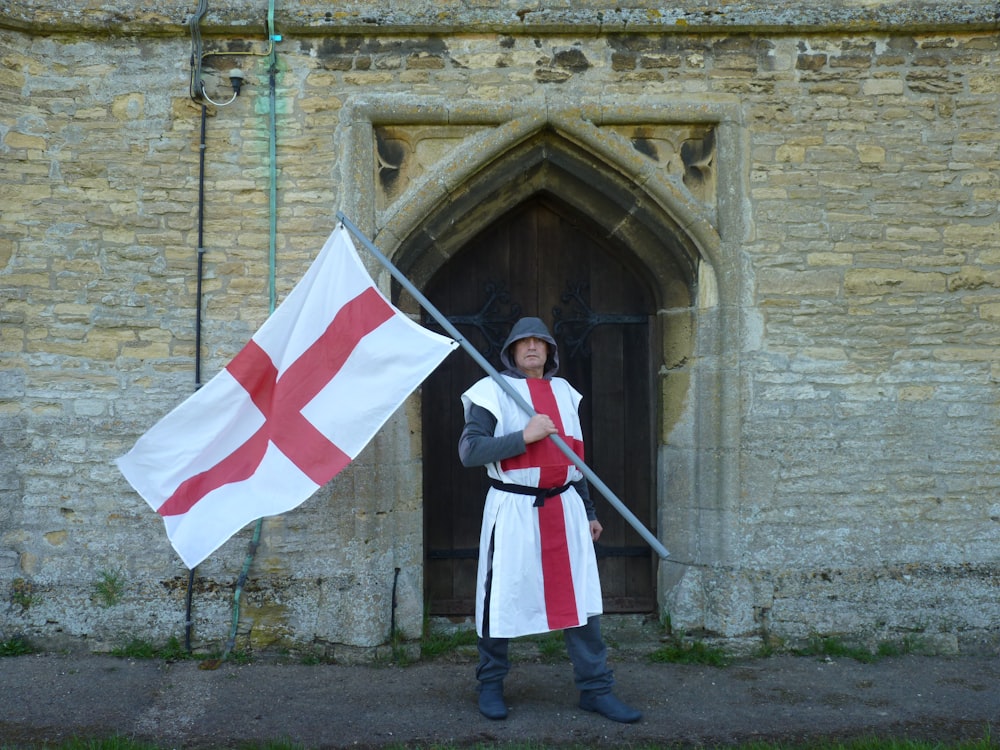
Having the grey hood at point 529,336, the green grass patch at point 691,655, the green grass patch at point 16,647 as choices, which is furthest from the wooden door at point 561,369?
the green grass patch at point 16,647

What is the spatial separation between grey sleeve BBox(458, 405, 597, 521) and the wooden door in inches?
56.8

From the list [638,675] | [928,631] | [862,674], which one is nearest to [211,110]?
[638,675]

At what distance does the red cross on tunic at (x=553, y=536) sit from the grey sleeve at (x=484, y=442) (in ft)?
→ 0.34

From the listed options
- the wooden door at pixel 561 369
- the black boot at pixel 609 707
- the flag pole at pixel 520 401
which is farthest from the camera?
the wooden door at pixel 561 369

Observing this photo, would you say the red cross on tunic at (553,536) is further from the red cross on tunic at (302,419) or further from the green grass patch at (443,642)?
the green grass patch at (443,642)

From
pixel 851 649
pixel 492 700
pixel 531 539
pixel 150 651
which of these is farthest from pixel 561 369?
pixel 150 651

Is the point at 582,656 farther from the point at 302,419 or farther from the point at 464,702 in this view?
the point at 302,419

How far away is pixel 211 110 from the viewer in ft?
→ 15.9

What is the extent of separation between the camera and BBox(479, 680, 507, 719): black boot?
3947mm

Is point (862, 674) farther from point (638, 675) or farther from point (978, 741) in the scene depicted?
point (638, 675)

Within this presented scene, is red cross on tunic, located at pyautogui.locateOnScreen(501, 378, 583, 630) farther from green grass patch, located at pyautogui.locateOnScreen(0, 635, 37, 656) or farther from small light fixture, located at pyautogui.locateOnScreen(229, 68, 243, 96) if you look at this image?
green grass patch, located at pyautogui.locateOnScreen(0, 635, 37, 656)

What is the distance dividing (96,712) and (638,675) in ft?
8.85

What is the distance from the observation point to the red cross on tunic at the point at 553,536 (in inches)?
151

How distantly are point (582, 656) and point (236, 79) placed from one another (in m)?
3.58
